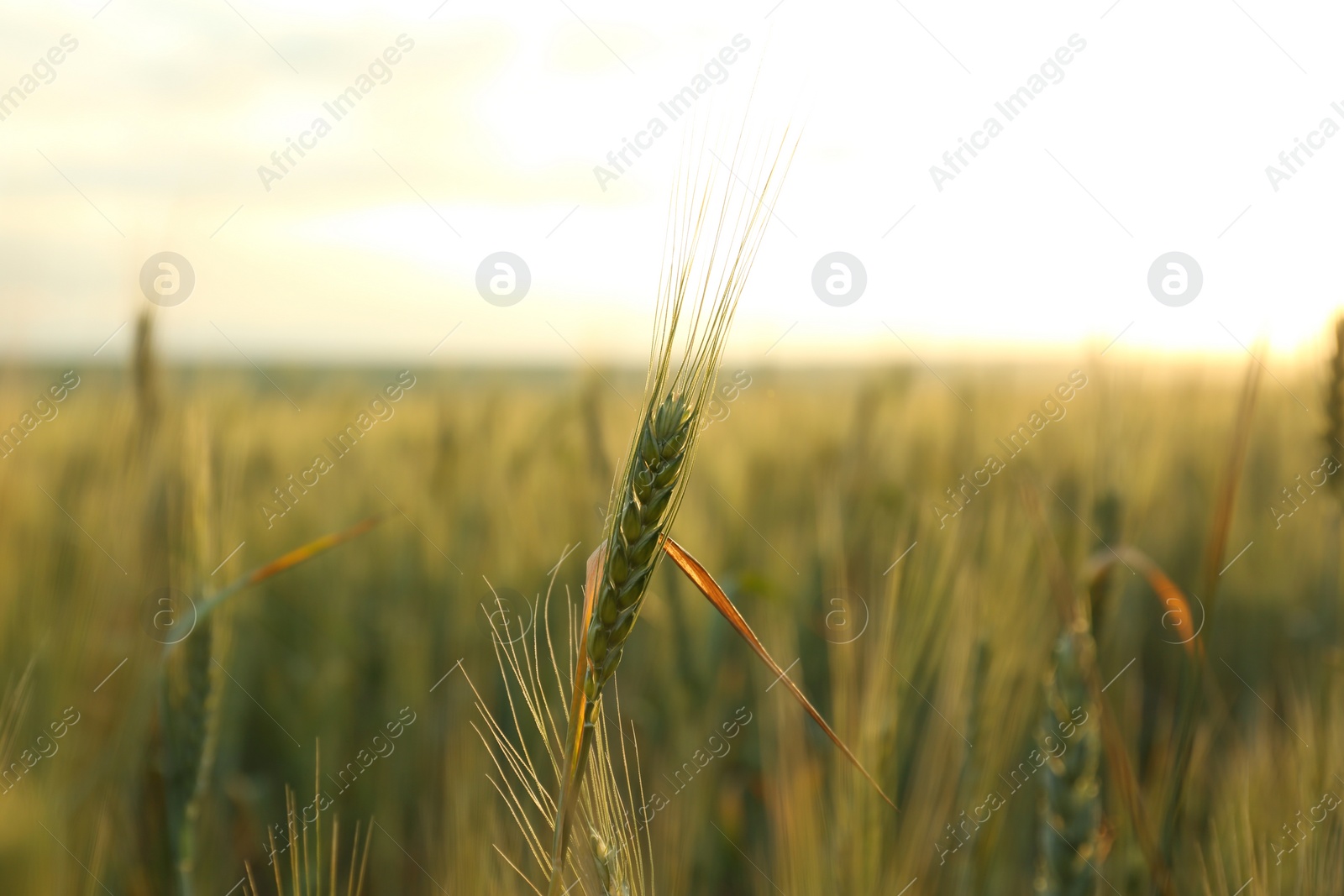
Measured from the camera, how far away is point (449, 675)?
2.23 metres

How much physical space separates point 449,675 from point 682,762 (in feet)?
2.41

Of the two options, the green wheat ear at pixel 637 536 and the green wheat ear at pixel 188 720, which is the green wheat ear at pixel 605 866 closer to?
the green wheat ear at pixel 637 536

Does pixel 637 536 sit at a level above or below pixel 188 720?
above

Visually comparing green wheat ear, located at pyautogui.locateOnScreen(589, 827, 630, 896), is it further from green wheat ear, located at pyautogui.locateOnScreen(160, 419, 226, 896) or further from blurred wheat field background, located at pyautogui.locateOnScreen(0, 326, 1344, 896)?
green wheat ear, located at pyautogui.locateOnScreen(160, 419, 226, 896)

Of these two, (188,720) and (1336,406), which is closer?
(188,720)

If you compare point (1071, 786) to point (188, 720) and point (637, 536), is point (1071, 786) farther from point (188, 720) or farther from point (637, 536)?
point (188, 720)

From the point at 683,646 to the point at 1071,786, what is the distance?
0.99 meters

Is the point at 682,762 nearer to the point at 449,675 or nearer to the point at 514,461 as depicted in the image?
the point at 449,675

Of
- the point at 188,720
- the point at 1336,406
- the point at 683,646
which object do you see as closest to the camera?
the point at 188,720

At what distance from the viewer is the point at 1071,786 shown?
113 cm

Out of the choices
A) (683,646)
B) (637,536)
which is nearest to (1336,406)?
(683,646)

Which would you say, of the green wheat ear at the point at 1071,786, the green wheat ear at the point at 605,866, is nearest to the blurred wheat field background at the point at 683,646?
the green wheat ear at the point at 1071,786

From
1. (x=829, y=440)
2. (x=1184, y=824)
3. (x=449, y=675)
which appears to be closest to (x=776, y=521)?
(x=829, y=440)

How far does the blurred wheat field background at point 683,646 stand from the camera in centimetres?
129
